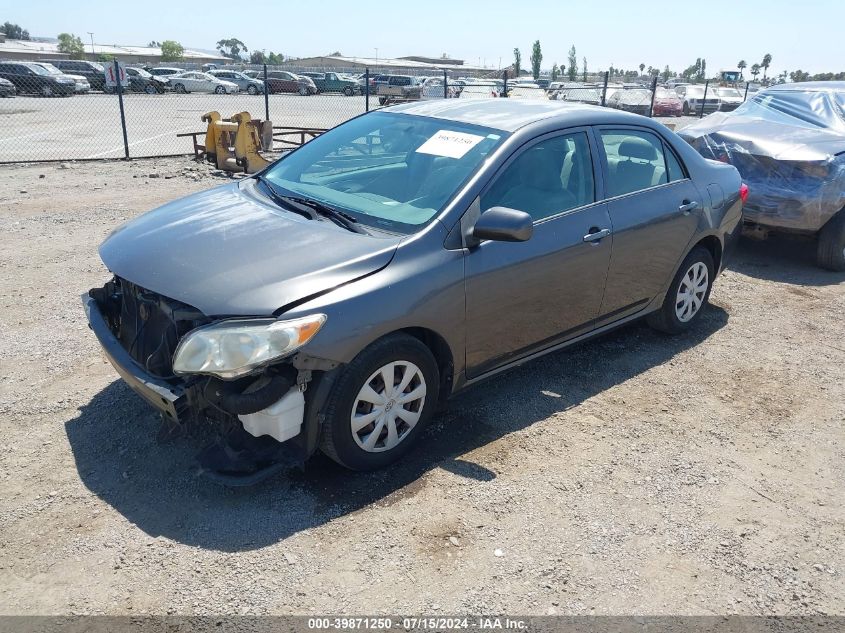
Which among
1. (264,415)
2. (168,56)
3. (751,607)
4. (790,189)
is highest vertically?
(168,56)

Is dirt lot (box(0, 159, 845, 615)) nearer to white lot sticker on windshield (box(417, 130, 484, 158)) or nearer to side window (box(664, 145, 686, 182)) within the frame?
side window (box(664, 145, 686, 182))

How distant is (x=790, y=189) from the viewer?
22.2 ft

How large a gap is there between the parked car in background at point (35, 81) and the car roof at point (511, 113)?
32.1 m

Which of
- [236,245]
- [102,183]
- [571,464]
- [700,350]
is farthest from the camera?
[102,183]

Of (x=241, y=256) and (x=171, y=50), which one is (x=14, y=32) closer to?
(x=171, y=50)

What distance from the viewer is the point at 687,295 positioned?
5129 mm

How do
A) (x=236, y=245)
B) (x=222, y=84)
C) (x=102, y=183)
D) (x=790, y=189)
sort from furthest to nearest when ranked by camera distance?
(x=222, y=84) → (x=102, y=183) → (x=790, y=189) → (x=236, y=245)

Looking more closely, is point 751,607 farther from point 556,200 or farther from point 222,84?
point 222,84

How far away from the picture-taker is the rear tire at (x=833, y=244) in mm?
6879

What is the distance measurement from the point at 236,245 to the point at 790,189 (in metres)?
5.91

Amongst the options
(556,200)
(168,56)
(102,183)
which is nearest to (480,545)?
(556,200)

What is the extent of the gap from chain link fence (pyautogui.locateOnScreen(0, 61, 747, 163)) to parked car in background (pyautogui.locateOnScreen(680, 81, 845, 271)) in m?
3.42

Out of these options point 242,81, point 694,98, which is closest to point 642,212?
point 694,98

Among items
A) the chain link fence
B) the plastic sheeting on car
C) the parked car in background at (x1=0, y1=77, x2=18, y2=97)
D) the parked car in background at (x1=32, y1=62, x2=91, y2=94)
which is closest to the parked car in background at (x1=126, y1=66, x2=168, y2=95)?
the chain link fence
